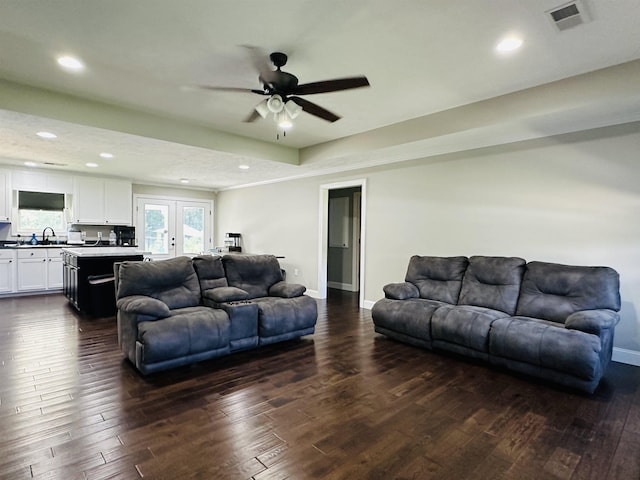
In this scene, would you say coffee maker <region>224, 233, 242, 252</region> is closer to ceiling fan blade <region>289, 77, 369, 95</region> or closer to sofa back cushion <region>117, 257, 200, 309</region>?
sofa back cushion <region>117, 257, 200, 309</region>

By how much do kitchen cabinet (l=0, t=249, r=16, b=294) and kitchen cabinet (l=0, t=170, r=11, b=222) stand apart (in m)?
0.73

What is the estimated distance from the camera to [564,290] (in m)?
→ 3.49

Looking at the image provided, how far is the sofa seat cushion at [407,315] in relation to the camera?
3.82 m

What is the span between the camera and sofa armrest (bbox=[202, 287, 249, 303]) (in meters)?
3.72

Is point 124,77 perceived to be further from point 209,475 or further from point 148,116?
point 209,475

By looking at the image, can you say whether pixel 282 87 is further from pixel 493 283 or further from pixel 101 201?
pixel 101 201

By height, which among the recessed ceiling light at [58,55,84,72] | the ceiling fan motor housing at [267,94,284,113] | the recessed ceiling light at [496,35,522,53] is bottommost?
the ceiling fan motor housing at [267,94,284,113]

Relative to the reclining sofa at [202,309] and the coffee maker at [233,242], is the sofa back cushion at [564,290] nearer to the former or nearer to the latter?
the reclining sofa at [202,309]

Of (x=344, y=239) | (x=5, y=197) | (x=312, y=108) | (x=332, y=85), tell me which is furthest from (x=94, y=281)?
(x=344, y=239)

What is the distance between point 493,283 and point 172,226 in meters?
7.94

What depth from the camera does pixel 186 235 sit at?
9430mm

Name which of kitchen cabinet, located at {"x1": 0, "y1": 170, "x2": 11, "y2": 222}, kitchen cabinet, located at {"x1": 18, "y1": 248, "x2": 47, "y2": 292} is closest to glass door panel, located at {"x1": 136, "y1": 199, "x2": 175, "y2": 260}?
kitchen cabinet, located at {"x1": 18, "y1": 248, "x2": 47, "y2": 292}

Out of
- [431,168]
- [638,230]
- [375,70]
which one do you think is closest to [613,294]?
[638,230]

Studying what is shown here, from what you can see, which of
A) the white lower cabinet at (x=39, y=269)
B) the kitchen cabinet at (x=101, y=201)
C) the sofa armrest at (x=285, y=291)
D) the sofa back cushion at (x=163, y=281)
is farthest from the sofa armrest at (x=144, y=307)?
the kitchen cabinet at (x=101, y=201)
